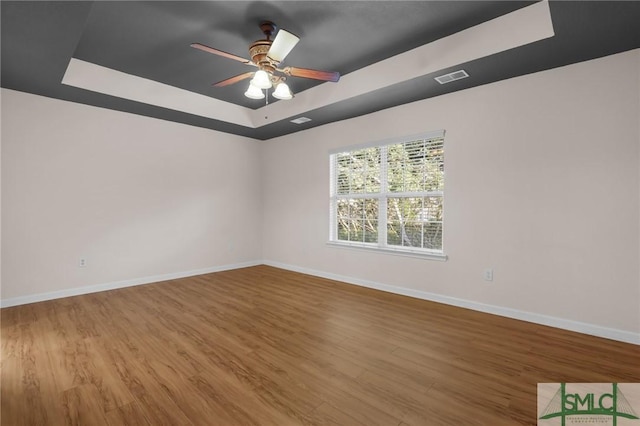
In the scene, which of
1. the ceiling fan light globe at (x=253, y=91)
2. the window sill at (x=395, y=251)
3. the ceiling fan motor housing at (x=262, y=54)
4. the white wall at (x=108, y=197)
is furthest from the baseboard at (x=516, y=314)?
the ceiling fan motor housing at (x=262, y=54)

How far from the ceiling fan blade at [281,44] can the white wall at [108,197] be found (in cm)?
313

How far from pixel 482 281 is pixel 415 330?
1151 millimetres

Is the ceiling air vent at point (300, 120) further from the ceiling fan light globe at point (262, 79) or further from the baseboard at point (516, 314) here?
the baseboard at point (516, 314)

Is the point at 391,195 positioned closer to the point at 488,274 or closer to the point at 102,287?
the point at 488,274

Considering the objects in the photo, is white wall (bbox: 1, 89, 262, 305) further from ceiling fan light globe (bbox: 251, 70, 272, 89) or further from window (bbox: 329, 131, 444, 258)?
ceiling fan light globe (bbox: 251, 70, 272, 89)

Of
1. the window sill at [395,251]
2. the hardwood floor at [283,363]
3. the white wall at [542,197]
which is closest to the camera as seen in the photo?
the hardwood floor at [283,363]

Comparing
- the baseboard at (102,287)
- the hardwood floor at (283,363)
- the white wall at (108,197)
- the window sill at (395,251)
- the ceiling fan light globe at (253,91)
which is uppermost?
the ceiling fan light globe at (253,91)

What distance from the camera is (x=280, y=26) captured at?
2746 millimetres

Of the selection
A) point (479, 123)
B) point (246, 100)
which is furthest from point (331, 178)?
point (479, 123)

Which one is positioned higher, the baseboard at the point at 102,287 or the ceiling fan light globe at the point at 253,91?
the ceiling fan light globe at the point at 253,91

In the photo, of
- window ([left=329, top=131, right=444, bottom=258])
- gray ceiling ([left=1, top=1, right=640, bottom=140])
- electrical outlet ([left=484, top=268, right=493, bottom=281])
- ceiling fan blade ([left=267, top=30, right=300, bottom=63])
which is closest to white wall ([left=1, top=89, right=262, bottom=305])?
gray ceiling ([left=1, top=1, right=640, bottom=140])

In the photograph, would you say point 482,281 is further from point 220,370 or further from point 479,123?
point 220,370

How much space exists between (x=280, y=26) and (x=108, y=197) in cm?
349

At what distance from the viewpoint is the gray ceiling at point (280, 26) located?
7.42 ft
